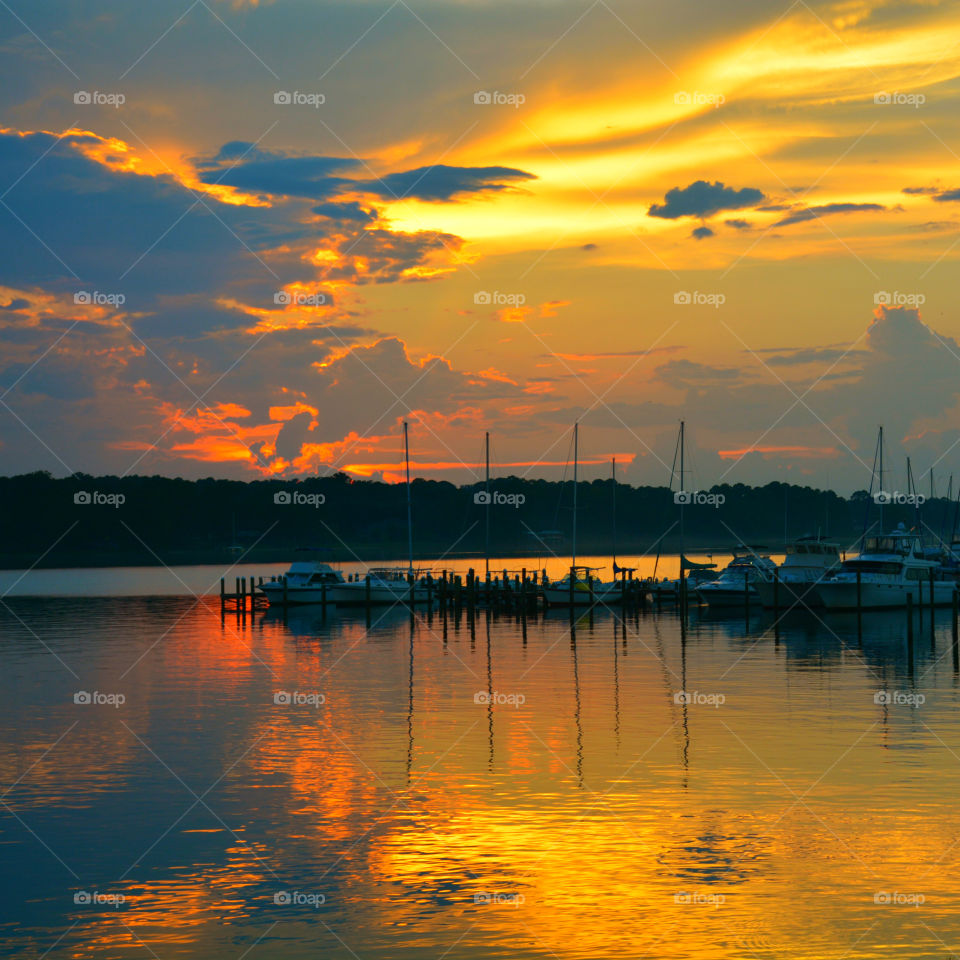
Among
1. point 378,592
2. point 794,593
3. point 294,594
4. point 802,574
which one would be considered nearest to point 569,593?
point 378,592

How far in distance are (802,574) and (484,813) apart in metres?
57.8

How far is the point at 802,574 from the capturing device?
7688 centimetres

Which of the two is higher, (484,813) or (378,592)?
(378,592)

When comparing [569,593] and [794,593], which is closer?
[794,593]

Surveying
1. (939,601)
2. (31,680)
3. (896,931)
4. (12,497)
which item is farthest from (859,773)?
(12,497)

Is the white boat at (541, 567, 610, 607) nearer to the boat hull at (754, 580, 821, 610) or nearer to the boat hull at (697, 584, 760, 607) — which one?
the boat hull at (697, 584, 760, 607)

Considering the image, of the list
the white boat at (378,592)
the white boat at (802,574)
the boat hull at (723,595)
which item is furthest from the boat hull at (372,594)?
the white boat at (802,574)

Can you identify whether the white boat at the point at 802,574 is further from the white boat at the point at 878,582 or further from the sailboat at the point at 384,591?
the sailboat at the point at 384,591

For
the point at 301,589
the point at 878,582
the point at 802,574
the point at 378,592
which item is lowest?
the point at 378,592

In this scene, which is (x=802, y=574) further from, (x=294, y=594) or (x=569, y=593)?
(x=294, y=594)

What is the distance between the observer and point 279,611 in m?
86.6

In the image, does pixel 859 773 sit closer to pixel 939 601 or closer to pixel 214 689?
pixel 214 689

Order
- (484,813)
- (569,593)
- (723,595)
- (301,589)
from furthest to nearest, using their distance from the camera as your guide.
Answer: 1. (301,589)
2. (723,595)
3. (569,593)
4. (484,813)

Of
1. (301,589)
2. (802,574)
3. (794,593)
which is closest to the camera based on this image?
(794,593)
